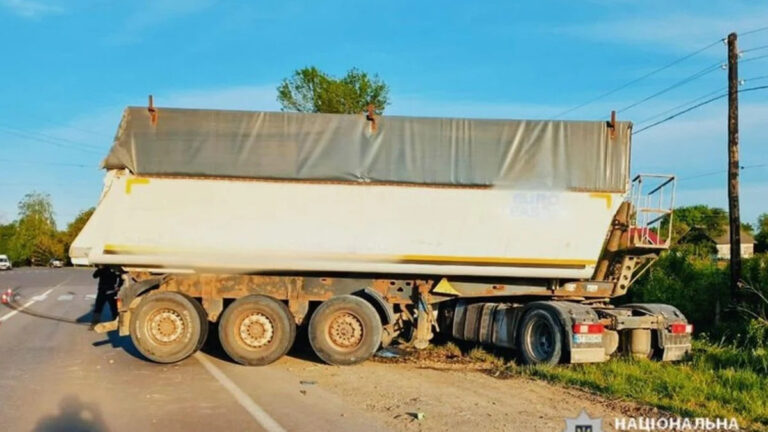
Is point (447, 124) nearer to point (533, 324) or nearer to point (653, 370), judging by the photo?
point (533, 324)

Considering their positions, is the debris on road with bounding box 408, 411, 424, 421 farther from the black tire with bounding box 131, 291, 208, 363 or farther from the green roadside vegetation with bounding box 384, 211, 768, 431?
the black tire with bounding box 131, 291, 208, 363

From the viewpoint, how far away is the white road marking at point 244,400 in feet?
22.7

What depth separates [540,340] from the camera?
1066 cm

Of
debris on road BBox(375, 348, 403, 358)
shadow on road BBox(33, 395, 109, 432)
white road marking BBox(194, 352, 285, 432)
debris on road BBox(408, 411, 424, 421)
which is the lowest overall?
shadow on road BBox(33, 395, 109, 432)

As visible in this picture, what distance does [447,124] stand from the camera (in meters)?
11.0

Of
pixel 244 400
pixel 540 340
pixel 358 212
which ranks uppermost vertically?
pixel 358 212

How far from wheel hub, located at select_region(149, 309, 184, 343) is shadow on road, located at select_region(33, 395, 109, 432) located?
2.85 metres

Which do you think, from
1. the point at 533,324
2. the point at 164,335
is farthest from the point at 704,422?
the point at 164,335

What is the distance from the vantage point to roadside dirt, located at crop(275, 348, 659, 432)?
7.12 meters

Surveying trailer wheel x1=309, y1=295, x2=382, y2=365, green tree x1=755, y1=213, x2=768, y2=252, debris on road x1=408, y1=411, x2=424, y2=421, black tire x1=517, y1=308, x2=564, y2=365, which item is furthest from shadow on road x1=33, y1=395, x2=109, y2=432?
green tree x1=755, y1=213, x2=768, y2=252

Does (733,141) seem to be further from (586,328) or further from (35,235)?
(35,235)

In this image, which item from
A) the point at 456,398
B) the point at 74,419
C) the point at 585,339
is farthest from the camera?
the point at 585,339

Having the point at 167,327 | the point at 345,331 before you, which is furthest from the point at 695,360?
the point at 167,327

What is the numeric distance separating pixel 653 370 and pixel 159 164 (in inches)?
302
